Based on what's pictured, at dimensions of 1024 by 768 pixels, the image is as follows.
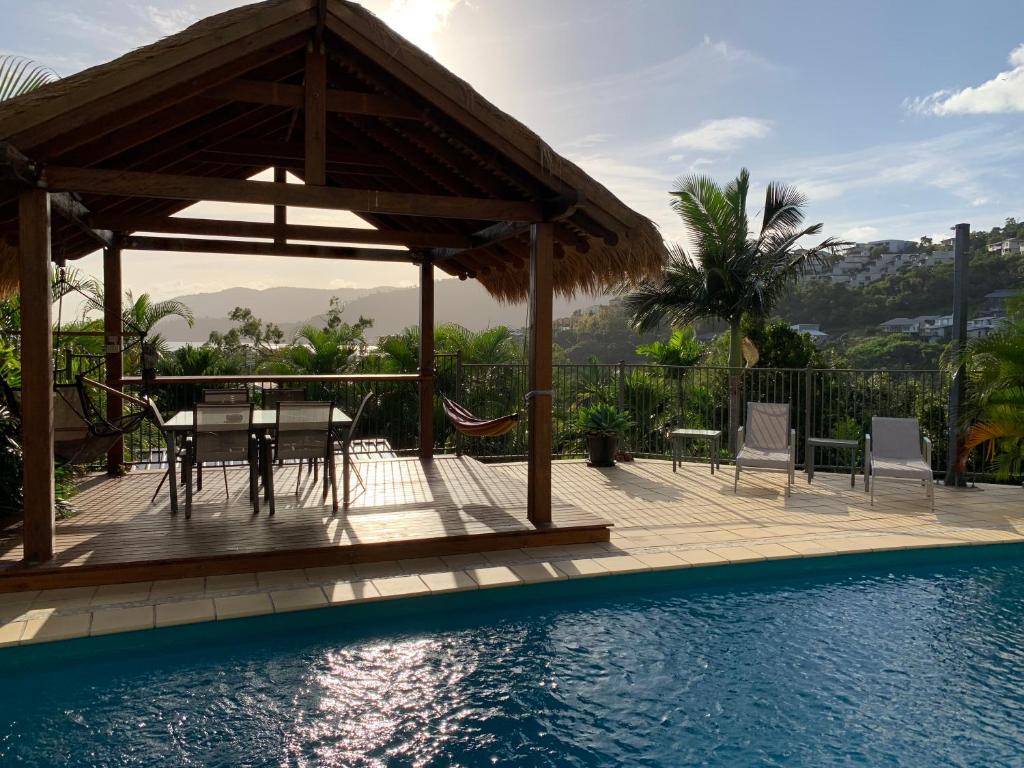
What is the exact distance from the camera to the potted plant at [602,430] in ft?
31.1

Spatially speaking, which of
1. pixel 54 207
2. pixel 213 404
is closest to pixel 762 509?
pixel 213 404

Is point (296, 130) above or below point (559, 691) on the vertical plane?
above

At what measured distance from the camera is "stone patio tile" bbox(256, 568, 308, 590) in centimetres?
480

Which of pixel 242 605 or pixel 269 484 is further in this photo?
pixel 269 484

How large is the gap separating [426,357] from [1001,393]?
6235 millimetres

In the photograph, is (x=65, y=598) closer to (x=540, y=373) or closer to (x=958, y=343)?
(x=540, y=373)

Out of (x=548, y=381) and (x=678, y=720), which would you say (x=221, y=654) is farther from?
(x=548, y=381)

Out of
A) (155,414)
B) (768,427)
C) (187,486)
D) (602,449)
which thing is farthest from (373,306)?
(187,486)

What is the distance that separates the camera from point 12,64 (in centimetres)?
703

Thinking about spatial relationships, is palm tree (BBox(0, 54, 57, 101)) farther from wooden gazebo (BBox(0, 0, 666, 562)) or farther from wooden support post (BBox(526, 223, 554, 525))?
wooden support post (BBox(526, 223, 554, 525))

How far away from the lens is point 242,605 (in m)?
4.40

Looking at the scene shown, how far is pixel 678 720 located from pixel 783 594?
79.7 inches

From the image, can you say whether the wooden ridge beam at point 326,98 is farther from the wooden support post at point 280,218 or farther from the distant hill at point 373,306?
the distant hill at point 373,306

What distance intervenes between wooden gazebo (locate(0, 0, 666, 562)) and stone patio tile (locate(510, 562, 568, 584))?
2.23ft
